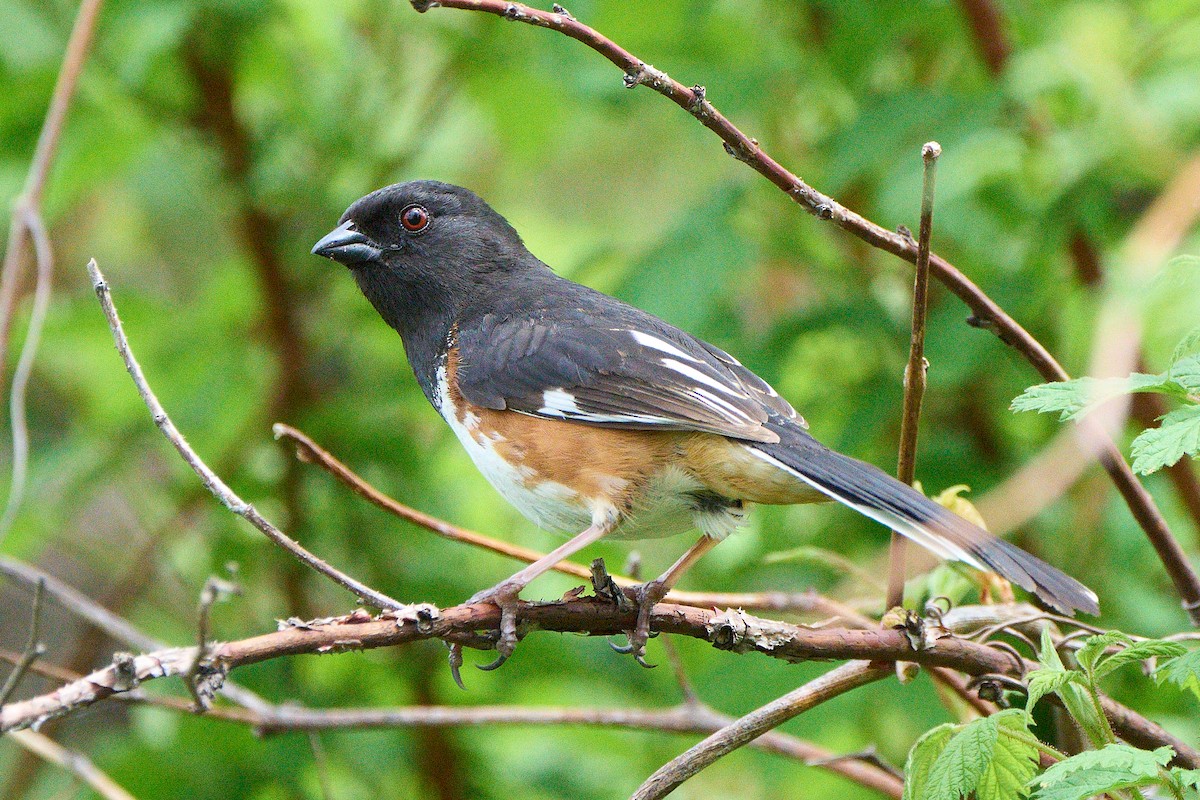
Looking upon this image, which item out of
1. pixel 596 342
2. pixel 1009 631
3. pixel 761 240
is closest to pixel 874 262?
pixel 761 240

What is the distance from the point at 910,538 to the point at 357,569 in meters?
2.23

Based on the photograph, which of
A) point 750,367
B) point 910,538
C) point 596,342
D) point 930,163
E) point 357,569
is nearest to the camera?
point 930,163

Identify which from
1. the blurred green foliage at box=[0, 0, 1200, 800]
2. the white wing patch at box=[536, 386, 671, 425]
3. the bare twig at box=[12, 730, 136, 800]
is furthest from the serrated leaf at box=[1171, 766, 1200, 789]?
the bare twig at box=[12, 730, 136, 800]

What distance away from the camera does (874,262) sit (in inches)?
135

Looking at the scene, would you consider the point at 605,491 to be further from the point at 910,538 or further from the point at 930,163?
the point at 930,163

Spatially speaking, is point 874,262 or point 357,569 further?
point 357,569

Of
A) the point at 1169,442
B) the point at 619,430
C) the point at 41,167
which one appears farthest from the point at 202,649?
the point at 41,167

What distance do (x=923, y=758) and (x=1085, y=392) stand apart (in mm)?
490

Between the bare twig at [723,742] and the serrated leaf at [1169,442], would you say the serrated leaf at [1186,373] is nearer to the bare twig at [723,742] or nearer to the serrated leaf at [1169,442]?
the serrated leaf at [1169,442]

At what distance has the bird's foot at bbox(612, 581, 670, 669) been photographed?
5.77ft

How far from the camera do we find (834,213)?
164 centimetres

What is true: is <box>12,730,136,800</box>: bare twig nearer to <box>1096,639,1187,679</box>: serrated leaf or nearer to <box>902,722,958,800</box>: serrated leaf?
<box>902,722,958,800</box>: serrated leaf

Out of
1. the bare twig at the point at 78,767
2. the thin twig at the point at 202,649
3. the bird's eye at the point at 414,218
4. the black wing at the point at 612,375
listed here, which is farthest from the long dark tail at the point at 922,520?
the bare twig at the point at 78,767

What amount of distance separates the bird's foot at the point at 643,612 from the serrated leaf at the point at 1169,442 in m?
0.72
